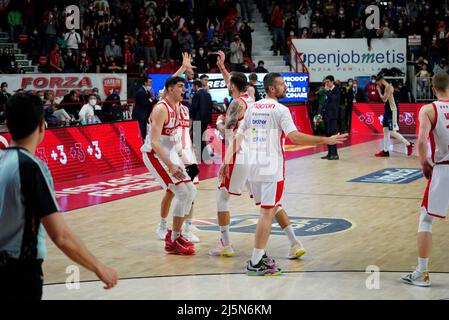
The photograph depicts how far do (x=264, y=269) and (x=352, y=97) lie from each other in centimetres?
1716

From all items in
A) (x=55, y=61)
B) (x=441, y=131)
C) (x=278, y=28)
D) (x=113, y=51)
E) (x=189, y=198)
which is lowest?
(x=189, y=198)

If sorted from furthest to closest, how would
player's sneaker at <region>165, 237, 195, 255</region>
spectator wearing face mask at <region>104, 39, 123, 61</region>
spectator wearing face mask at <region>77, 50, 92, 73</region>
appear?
spectator wearing face mask at <region>104, 39, 123, 61</region> → spectator wearing face mask at <region>77, 50, 92, 73</region> → player's sneaker at <region>165, 237, 195, 255</region>

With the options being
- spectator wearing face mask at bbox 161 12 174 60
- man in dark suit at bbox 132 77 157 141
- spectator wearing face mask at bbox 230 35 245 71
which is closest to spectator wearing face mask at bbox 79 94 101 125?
man in dark suit at bbox 132 77 157 141

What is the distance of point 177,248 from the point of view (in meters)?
8.63

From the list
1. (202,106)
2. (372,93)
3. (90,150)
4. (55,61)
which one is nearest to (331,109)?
(202,106)

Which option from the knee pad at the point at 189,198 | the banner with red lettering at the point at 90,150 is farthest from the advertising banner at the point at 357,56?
the knee pad at the point at 189,198

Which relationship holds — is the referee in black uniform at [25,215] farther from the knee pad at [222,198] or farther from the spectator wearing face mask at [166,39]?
the spectator wearing face mask at [166,39]

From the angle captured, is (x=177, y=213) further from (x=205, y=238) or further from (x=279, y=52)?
(x=279, y=52)

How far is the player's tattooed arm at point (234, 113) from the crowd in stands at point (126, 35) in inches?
602

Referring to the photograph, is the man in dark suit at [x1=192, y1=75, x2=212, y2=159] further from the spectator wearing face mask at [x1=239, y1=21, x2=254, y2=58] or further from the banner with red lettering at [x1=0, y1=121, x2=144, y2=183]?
the spectator wearing face mask at [x1=239, y1=21, x2=254, y2=58]

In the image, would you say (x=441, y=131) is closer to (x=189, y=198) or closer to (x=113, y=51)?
(x=189, y=198)

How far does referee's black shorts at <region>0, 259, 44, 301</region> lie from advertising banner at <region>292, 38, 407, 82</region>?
25.0m

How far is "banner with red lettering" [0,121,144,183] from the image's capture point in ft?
47.9

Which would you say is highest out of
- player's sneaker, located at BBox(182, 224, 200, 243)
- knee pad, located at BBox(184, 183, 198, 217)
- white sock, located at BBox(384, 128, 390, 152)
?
knee pad, located at BBox(184, 183, 198, 217)
